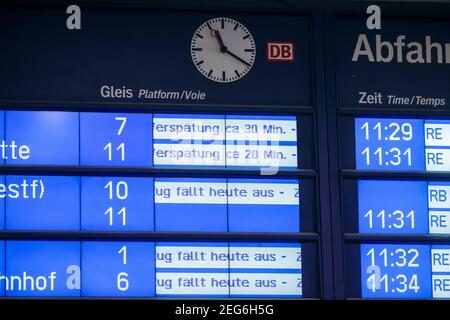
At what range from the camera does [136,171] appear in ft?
20.5

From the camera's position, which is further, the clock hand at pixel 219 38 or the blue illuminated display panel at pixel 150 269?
the clock hand at pixel 219 38

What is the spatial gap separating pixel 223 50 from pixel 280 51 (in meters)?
0.30

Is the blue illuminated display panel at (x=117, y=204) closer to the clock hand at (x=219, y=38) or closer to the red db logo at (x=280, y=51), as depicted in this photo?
the clock hand at (x=219, y=38)

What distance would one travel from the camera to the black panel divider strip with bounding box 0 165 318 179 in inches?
244

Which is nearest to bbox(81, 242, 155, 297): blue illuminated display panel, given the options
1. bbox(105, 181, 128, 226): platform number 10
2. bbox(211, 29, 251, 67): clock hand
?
bbox(105, 181, 128, 226): platform number 10

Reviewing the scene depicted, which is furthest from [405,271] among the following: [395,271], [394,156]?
[394,156]

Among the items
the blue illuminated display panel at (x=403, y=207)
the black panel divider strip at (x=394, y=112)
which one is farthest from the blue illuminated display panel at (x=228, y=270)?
the black panel divider strip at (x=394, y=112)

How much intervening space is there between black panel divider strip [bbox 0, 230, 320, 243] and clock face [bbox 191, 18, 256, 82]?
2.71ft

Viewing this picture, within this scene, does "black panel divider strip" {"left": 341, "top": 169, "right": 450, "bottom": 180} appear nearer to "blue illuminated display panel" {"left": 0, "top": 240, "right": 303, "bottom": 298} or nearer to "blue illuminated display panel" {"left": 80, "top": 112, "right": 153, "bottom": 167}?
"blue illuminated display panel" {"left": 0, "top": 240, "right": 303, "bottom": 298}

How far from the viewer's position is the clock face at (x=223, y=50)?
6.44m

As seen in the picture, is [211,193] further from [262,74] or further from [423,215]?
[423,215]

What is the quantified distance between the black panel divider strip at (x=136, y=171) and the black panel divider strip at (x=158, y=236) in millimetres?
299

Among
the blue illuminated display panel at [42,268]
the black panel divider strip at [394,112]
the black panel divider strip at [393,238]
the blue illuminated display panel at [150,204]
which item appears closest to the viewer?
the blue illuminated display panel at [42,268]
